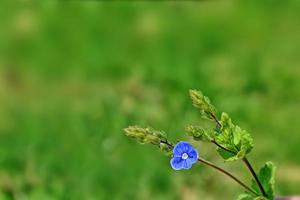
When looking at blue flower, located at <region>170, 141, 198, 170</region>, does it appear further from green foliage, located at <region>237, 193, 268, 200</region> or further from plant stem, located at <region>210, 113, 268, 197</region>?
green foliage, located at <region>237, 193, 268, 200</region>

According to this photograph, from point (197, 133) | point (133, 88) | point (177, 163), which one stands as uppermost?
point (133, 88)

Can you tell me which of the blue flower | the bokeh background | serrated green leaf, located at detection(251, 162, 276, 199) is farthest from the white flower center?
the bokeh background

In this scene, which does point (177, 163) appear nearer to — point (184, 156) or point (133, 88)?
point (184, 156)

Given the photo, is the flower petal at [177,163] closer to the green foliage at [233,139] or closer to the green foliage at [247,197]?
the green foliage at [233,139]

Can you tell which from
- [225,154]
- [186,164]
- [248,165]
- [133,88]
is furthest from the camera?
[133,88]

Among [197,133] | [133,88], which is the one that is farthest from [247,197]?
[133,88]

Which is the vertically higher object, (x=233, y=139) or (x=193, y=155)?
(x=233, y=139)

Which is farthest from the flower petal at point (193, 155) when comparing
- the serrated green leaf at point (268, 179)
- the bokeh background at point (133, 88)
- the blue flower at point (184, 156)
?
the bokeh background at point (133, 88)

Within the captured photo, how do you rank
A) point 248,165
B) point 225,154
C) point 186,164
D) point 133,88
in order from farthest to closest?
point 133,88 < point 225,154 < point 248,165 < point 186,164
